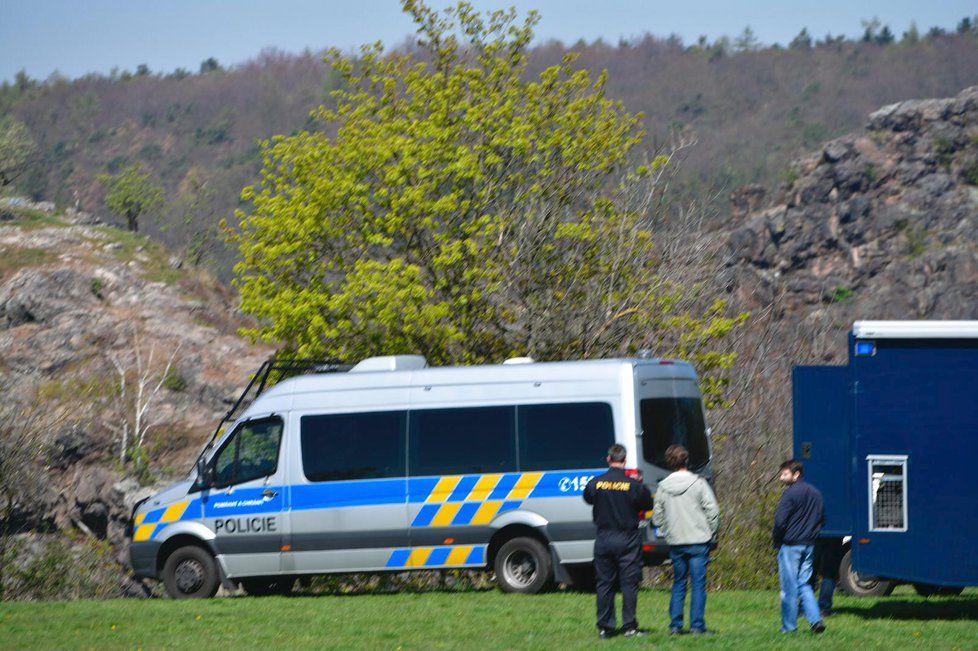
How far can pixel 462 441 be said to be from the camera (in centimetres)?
1694

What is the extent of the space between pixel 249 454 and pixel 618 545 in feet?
22.1

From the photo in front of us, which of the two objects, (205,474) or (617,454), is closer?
(617,454)

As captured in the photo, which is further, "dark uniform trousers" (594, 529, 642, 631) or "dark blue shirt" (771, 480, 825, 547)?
"dark blue shirt" (771, 480, 825, 547)

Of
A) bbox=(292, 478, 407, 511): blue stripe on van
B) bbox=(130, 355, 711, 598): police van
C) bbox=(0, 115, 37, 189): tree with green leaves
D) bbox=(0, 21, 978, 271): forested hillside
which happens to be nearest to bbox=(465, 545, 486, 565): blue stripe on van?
bbox=(130, 355, 711, 598): police van

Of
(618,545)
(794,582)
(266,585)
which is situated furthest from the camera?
(266,585)

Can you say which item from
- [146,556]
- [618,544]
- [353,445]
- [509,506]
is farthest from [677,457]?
[146,556]

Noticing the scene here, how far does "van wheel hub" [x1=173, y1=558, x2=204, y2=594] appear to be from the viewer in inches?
698

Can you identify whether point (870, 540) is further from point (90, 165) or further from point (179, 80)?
point (179, 80)

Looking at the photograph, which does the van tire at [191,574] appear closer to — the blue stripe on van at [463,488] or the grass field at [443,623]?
the grass field at [443,623]

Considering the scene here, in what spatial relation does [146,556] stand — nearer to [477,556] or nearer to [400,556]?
[400,556]

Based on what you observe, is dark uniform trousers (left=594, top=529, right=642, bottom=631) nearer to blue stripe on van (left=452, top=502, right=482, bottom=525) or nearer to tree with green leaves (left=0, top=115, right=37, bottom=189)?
blue stripe on van (left=452, top=502, right=482, bottom=525)

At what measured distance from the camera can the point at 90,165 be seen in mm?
160875

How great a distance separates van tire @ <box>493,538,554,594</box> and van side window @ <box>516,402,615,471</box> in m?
0.93

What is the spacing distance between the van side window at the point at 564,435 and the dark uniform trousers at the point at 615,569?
154 inches
